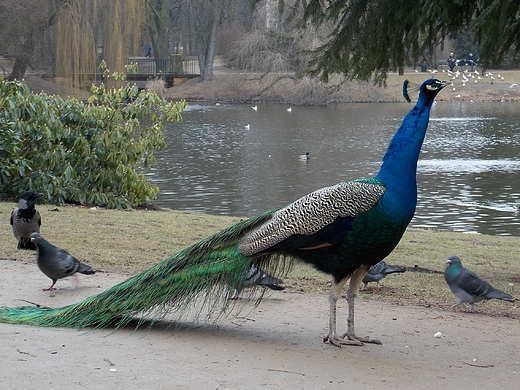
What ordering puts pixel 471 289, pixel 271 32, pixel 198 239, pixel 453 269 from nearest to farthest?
pixel 471 289
pixel 453 269
pixel 198 239
pixel 271 32

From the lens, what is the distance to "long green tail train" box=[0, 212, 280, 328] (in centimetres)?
580

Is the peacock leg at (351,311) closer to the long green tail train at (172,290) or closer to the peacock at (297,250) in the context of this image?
the peacock at (297,250)

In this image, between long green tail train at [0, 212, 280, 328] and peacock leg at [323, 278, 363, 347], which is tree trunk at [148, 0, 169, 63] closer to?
long green tail train at [0, 212, 280, 328]

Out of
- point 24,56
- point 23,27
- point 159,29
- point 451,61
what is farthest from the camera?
point 159,29

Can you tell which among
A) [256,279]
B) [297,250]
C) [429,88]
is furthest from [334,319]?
[429,88]

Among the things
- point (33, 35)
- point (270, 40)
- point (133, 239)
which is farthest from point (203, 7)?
point (133, 239)

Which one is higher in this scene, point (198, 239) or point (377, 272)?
point (377, 272)

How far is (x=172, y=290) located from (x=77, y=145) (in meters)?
9.08

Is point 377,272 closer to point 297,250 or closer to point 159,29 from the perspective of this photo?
point 297,250

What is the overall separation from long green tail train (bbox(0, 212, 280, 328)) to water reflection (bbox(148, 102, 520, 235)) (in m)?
10.1

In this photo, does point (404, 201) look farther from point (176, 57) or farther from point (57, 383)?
point (176, 57)

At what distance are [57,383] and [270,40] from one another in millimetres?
49394

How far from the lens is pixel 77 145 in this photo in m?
14.2

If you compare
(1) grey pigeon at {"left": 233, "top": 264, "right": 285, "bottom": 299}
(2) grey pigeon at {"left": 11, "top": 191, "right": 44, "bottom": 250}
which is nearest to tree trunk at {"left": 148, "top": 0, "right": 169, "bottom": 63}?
(2) grey pigeon at {"left": 11, "top": 191, "right": 44, "bottom": 250}
